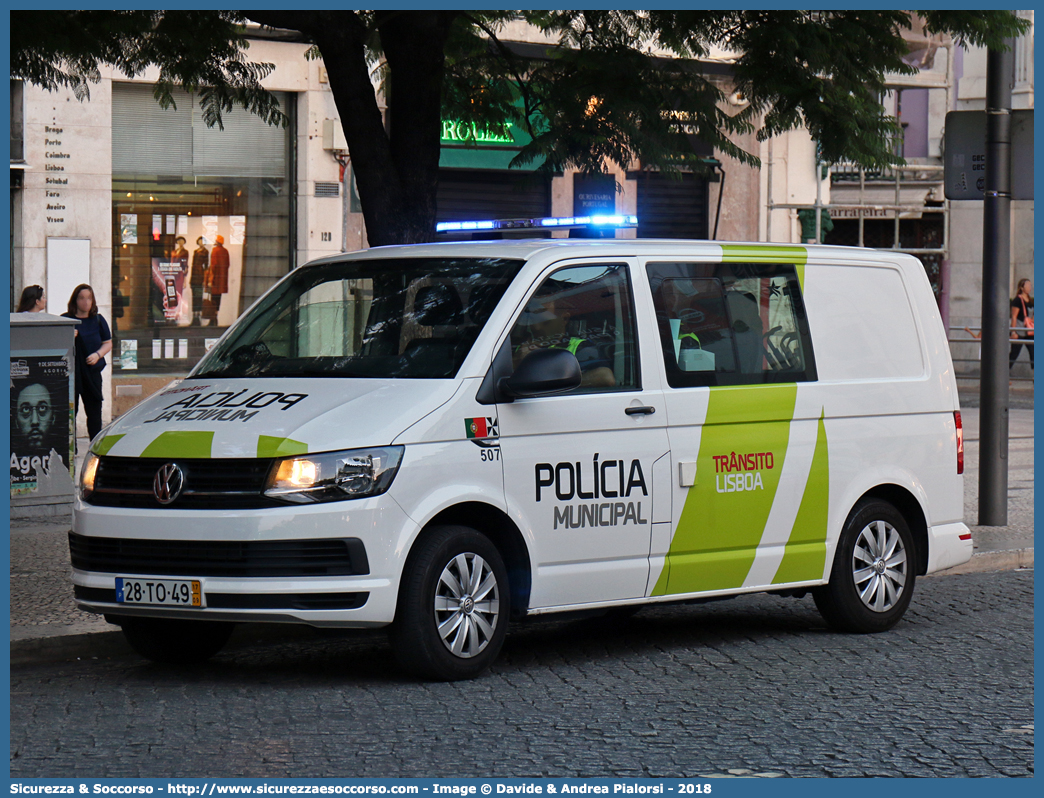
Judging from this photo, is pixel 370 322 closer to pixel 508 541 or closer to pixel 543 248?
pixel 543 248

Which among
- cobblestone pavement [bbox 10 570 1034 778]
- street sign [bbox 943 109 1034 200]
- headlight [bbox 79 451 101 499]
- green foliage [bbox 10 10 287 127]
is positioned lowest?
cobblestone pavement [bbox 10 570 1034 778]

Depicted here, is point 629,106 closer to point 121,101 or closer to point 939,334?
point 939,334

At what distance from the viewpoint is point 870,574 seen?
838 centimetres

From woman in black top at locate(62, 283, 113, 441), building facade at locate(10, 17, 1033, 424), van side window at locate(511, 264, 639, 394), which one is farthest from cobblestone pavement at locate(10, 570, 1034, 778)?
building facade at locate(10, 17, 1033, 424)

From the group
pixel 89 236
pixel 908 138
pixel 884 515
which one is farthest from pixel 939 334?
pixel 908 138

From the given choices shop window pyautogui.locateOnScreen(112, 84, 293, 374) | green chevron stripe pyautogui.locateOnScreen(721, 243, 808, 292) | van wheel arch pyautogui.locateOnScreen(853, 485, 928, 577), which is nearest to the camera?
green chevron stripe pyautogui.locateOnScreen(721, 243, 808, 292)

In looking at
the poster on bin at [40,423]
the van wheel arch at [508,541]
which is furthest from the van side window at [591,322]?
the poster on bin at [40,423]

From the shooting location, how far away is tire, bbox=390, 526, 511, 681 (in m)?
6.54

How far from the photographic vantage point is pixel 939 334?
8898 millimetres

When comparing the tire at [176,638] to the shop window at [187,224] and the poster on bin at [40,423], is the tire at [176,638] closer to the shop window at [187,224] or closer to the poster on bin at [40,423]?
the poster on bin at [40,423]

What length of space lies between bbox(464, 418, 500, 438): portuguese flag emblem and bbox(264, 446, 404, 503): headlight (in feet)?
1.43

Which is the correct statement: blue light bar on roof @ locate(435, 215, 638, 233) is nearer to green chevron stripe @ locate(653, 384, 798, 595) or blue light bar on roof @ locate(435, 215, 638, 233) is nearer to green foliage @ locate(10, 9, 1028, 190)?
green chevron stripe @ locate(653, 384, 798, 595)

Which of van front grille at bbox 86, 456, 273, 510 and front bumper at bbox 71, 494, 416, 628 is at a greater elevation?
van front grille at bbox 86, 456, 273, 510

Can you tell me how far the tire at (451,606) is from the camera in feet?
21.5
